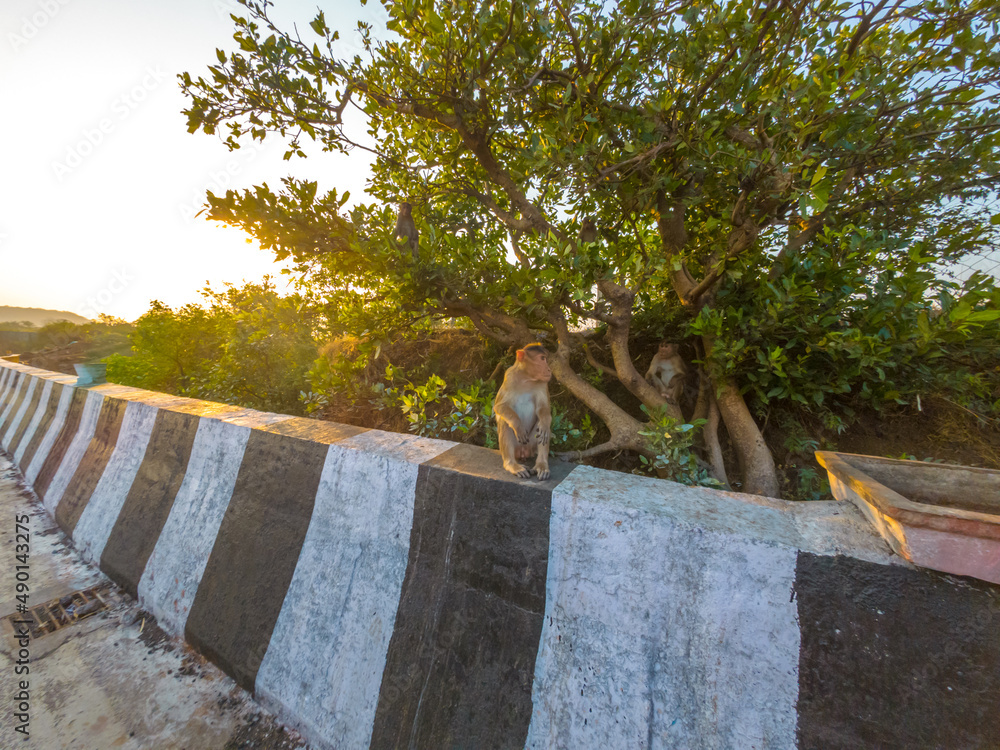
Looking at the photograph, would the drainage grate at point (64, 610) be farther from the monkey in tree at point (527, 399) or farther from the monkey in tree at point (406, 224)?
the monkey in tree at point (406, 224)

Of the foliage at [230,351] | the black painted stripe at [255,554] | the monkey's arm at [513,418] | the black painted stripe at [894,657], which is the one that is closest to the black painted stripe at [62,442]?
the foliage at [230,351]

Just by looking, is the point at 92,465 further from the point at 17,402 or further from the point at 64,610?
the point at 17,402

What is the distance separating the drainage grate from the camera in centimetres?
156

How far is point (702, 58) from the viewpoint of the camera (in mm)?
2342

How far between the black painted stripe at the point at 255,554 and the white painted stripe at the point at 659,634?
3.38 ft

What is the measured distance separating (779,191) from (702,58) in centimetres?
116

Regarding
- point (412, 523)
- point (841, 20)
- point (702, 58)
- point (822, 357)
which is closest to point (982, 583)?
point (412, 523)

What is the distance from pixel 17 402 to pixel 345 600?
6.98 m

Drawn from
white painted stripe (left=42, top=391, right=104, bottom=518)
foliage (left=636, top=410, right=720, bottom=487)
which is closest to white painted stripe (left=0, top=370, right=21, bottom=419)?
white painted stripe (left=42, top=391, right=104, bottom=518)

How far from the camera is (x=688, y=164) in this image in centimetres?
238

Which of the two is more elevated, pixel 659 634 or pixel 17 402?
pixel 659 634

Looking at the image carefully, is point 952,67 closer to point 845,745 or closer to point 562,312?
point 562,312

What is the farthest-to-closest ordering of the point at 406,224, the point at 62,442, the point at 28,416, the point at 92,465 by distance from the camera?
the point at 28,416 → the point at 406,224 → the point at 62,442 → the point at 92,465

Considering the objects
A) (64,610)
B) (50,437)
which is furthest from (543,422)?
(50,437)
